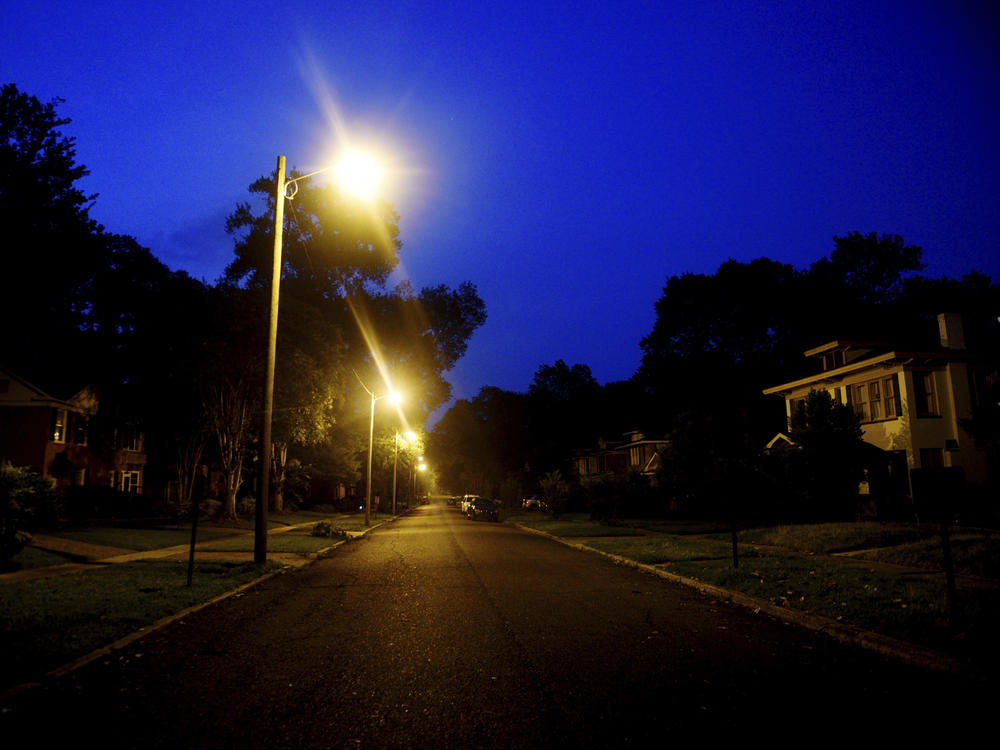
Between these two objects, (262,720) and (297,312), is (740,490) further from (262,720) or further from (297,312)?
(297,312)

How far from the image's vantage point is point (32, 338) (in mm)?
47938

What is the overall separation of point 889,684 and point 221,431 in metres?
32.7

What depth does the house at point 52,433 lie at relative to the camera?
35.4 m

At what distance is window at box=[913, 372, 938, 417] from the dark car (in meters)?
27.3

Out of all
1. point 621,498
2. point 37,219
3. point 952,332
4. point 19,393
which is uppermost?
point 37,219

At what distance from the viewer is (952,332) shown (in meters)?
30.2

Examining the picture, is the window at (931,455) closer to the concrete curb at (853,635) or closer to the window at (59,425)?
the concrete curb at (853,635)

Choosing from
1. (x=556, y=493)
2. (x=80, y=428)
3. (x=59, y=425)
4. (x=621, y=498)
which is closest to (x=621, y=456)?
(x=556, y=493)

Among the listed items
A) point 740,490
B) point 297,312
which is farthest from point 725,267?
point 740,490

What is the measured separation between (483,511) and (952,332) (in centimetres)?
2998

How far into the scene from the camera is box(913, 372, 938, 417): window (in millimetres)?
29234

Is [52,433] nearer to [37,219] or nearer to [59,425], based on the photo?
[59,425]

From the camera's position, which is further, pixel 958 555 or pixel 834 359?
pixel 834 359

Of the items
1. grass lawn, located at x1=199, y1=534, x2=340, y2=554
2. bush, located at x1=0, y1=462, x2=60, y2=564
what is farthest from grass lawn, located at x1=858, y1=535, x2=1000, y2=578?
bush, located at x1=0, y1=462, x2=60, y2=564
